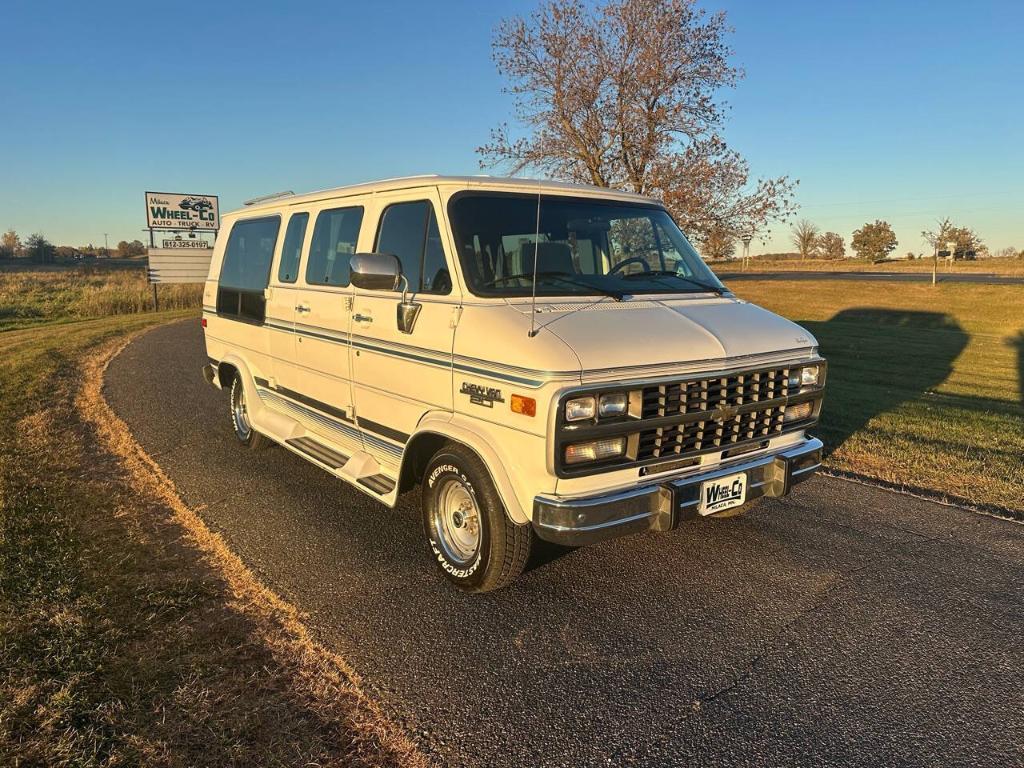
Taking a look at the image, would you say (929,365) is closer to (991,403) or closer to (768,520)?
(991,403)

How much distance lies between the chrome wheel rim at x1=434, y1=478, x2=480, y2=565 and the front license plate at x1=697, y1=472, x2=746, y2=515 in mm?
1289

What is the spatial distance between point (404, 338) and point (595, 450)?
60.2 inches

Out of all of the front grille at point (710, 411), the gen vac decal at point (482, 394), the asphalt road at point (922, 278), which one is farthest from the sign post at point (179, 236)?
the asphalt road at point (922, 278)

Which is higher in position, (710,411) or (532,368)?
(532,368)

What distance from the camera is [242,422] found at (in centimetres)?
700

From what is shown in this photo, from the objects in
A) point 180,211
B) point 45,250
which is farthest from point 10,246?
point 180,211

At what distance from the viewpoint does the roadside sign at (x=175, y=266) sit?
981 inches

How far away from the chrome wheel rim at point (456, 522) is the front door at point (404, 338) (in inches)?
18.3

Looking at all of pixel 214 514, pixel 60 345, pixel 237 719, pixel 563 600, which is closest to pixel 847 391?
pixel 563 600

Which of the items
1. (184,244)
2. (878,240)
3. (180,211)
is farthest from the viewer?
(878,240)

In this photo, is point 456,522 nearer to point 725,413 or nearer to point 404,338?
point 404,338

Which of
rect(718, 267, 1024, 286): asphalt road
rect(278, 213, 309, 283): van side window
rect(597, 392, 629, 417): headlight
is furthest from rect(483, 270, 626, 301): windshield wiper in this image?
rect(718, 267, 1024, 286): asphalt road

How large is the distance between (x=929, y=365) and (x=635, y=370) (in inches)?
478

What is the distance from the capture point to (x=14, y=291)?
31.3 metres
